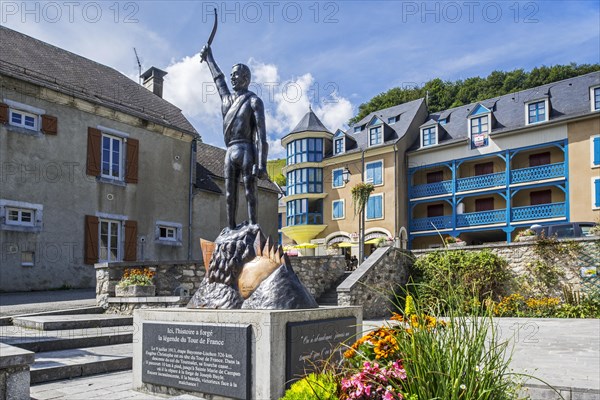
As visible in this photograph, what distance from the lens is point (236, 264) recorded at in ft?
21.1

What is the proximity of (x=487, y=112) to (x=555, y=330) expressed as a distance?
2193 cm

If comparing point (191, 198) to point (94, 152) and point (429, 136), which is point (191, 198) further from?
point (429, 136)

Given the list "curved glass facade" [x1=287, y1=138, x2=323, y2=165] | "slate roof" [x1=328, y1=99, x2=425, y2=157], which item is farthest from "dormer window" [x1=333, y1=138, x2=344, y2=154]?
"curved glass facade" [x1=287, y1=138, x2=323, y2=165]

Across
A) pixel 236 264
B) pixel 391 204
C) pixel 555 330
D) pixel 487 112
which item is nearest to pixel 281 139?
pixel 391 204

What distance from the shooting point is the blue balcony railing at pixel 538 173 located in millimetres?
27844

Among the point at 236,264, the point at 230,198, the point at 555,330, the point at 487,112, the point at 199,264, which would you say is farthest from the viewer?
the point at 487,112

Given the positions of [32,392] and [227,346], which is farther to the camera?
[32,392]

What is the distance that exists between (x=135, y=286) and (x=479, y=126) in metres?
25.3

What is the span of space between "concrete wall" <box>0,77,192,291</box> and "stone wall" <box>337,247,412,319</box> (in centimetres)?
947

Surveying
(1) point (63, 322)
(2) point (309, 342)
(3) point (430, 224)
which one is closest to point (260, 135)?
(2) point (309, 342)

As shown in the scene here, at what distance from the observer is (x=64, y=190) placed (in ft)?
58.8

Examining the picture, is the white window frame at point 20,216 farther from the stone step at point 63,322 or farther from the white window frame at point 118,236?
the stone step at point 63,322

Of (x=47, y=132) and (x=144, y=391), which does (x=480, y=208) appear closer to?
(x=47, y=132)

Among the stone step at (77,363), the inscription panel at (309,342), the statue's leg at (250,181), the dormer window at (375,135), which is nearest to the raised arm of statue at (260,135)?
the statue's leg at (250,181)
